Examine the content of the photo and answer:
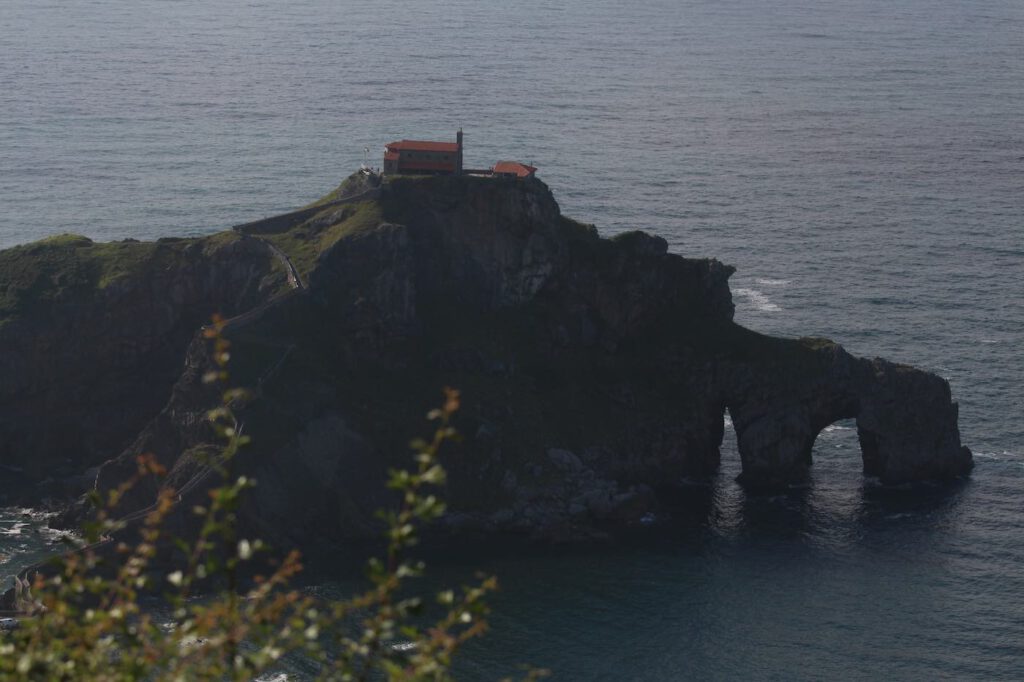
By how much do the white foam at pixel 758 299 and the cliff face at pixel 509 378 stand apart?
32.1 m

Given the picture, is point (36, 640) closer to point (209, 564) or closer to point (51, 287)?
point (209, 564)

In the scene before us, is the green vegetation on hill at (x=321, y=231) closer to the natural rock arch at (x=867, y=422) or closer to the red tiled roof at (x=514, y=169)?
the red tiled roof at (x=514, y=169)

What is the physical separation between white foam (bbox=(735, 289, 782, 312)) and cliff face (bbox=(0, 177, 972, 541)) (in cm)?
3208

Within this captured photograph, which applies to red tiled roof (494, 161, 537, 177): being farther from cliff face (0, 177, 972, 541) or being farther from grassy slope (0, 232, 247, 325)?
grassy slope (0, 232, 247, 325)

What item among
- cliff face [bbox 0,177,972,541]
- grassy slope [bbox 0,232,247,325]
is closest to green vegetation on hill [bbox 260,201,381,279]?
cliff face [bbox 0,177,972,541]

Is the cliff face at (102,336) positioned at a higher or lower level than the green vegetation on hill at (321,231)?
lower

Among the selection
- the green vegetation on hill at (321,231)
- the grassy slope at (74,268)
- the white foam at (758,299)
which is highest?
the green vegetation on hill at (321,231)

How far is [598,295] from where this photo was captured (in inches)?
5984

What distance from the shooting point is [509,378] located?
146625 millimetres

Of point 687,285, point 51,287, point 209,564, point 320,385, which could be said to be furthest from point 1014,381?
point 209,564

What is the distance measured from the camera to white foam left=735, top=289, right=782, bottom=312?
613ft

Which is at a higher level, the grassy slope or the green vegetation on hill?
the green vegetation on hill

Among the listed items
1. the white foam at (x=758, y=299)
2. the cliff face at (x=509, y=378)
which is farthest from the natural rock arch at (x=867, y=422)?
the white foam at (x=758, y=299)

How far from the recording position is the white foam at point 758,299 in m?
187
